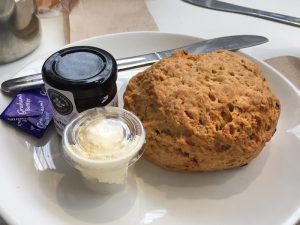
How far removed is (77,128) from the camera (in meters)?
0.58

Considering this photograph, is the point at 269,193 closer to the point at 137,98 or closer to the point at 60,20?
the point at 137,98

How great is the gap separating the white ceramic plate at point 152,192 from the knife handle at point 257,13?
395mm

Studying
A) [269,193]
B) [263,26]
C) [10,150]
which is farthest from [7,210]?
[263,26]

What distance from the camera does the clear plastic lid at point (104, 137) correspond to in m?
0.54

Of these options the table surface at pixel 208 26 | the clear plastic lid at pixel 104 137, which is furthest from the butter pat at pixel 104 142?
the table surface at pixel 208 26

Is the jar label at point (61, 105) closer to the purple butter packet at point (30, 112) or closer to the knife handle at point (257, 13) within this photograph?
the purple butter packet at point (30, 112)

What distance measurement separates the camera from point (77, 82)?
0.59 metres

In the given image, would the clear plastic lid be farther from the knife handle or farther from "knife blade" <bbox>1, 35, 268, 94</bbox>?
the knife handle

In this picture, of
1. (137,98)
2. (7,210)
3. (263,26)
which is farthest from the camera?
(263,26)

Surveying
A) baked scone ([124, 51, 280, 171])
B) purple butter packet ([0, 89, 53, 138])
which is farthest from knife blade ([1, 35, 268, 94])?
baked scone ([124, 51, 280, 171])

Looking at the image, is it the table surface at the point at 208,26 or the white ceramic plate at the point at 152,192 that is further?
the table surface at the point at 208,26

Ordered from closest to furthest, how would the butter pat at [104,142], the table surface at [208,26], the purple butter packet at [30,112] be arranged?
the butter pat at [104,142], the purple butter packet at [30,112], the table surface at [208,26]

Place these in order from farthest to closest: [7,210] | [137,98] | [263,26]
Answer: [263,26] → [137,98] → [7,210]

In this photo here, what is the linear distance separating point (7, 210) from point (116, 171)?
0.48 ft
